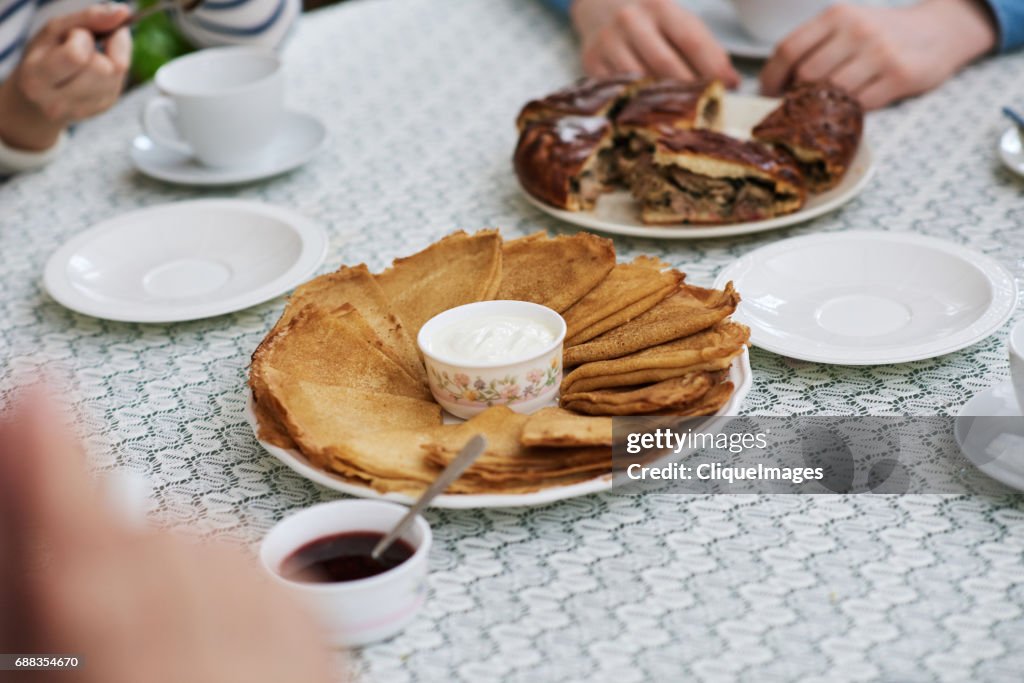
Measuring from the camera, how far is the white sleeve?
8.40ft

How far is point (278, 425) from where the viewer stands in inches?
56.3

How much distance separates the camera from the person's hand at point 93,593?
2.51ft

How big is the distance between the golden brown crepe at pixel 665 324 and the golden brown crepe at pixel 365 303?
0.26 m

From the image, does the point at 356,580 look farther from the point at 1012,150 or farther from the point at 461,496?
the point at 1012,150

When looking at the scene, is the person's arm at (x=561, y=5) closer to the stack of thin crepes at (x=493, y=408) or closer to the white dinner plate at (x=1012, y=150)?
the white dinner plate at (x=1012, y=150)

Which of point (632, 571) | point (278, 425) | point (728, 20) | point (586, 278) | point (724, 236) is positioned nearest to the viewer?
point (632, 571)

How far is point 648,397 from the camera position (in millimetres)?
1344

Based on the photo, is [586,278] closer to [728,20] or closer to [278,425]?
[278,425]

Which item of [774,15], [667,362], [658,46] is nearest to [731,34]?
[774,15]

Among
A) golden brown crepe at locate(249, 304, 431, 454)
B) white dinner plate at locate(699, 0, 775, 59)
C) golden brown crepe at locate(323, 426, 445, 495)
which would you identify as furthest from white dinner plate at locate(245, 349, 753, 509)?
white dinner plate at locate(699, 0, 775, 59)

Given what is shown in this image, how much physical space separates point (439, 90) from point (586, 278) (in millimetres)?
1503

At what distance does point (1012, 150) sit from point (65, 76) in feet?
7.13

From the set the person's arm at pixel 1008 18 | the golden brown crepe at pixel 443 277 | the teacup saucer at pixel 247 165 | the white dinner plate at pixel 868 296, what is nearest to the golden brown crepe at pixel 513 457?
→ the golden brown crepe at pixel 443 277

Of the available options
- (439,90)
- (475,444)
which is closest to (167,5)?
(439,90)
